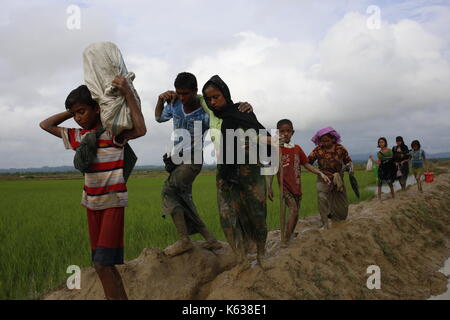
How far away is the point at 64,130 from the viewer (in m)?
2.21

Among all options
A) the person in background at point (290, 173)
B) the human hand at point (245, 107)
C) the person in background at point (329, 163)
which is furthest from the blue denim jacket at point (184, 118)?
the person in background at point (329, 163)

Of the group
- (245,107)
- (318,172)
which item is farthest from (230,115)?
(318,172)

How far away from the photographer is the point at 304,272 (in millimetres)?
3059

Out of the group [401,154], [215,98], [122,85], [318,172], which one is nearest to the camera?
[122,85]

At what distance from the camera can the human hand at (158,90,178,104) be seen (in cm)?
296

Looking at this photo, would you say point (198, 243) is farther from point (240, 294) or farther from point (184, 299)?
point (240, 294)

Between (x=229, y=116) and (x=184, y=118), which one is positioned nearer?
(x=229, y=116)

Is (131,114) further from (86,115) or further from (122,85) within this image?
(86,115)

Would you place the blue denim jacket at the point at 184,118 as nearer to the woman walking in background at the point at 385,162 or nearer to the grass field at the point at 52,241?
the grass field at the point at 52,241

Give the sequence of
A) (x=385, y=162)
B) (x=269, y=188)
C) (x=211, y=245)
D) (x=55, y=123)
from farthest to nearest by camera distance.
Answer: (x=385, y=162) < (x=269, y=188) < (x=211, y=245) < (x=55, y=123)

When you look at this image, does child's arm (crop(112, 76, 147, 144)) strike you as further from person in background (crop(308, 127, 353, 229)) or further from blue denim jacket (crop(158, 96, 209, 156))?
person in background (crop(308, 127, 353, 229))

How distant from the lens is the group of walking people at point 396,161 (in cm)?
777

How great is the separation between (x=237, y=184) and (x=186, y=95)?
874 mm
